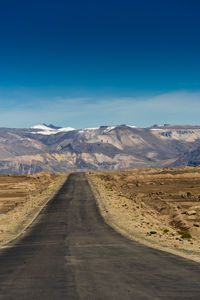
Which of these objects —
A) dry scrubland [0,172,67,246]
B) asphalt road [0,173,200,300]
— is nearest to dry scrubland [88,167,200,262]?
asphalt road [0,173,200,300]

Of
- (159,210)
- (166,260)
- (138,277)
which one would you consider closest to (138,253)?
(166,260)

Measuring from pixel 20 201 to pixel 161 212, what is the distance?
34.8 metres

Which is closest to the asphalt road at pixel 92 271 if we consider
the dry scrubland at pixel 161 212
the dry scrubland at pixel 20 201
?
the dry scrubland at pixel 161 212

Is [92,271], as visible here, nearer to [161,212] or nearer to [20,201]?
[161,212]

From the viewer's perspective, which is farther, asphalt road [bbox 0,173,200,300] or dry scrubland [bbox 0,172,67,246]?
dry scrubland [bbox 0,172,67,246]

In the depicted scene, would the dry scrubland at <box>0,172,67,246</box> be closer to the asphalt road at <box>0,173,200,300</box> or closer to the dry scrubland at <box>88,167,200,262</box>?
the asphalt road at <box>0,173,200,300</box>

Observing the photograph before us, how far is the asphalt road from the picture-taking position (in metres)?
10.2

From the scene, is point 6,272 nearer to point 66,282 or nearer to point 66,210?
point 66,282

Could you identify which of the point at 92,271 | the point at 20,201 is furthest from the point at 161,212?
the point at 92,271

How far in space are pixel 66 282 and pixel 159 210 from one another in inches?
1958

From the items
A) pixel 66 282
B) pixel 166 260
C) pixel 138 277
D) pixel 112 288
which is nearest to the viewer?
pixel 112 288

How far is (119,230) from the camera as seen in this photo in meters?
29.2

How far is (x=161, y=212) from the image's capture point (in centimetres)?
5759

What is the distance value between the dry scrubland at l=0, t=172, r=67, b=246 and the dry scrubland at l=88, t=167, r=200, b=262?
9.76 m
